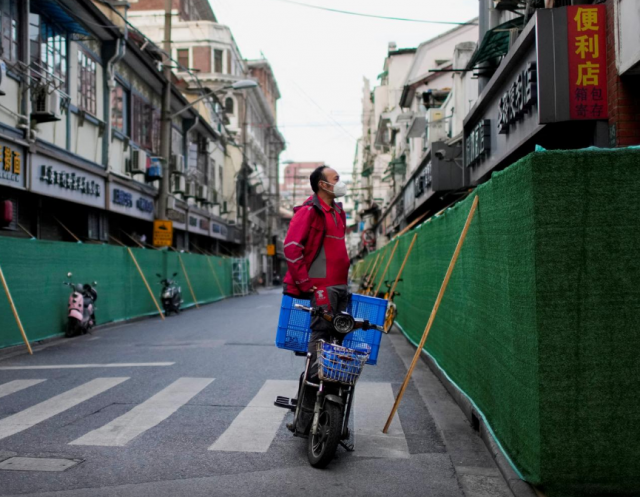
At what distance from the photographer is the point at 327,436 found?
4.69m

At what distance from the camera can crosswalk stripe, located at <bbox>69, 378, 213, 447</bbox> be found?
553 centimetres

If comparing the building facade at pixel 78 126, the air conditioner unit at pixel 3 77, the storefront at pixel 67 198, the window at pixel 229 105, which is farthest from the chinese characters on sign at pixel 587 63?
the window at pixel 229 105

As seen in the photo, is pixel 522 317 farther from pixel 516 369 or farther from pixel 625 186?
pixel 625 186

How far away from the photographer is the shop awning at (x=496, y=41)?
43.7 feet

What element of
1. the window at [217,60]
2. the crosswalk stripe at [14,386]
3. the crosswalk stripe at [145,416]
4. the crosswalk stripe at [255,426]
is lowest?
the crosswalk stripe at [255,426]

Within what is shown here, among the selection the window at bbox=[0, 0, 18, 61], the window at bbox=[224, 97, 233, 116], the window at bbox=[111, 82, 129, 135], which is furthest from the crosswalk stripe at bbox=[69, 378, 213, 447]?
the window at bbox=[224, 97, 233, 116]

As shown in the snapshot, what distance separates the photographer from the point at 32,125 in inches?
661

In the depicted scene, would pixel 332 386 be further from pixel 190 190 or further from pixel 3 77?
pixel 190 190

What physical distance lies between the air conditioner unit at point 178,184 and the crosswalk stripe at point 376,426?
23.8 metres

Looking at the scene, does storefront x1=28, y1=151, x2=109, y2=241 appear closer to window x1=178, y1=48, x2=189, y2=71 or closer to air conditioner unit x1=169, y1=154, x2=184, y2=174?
air conditioner unit x1=169, y1=154, x2=184, y2=174

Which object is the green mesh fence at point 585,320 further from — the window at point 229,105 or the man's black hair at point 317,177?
the window at point 229,105

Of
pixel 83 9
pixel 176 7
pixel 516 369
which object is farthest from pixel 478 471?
pixel 176 7

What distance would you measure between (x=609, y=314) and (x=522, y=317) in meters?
0.51

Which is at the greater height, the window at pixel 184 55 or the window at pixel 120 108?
the window at pixel 184 55
